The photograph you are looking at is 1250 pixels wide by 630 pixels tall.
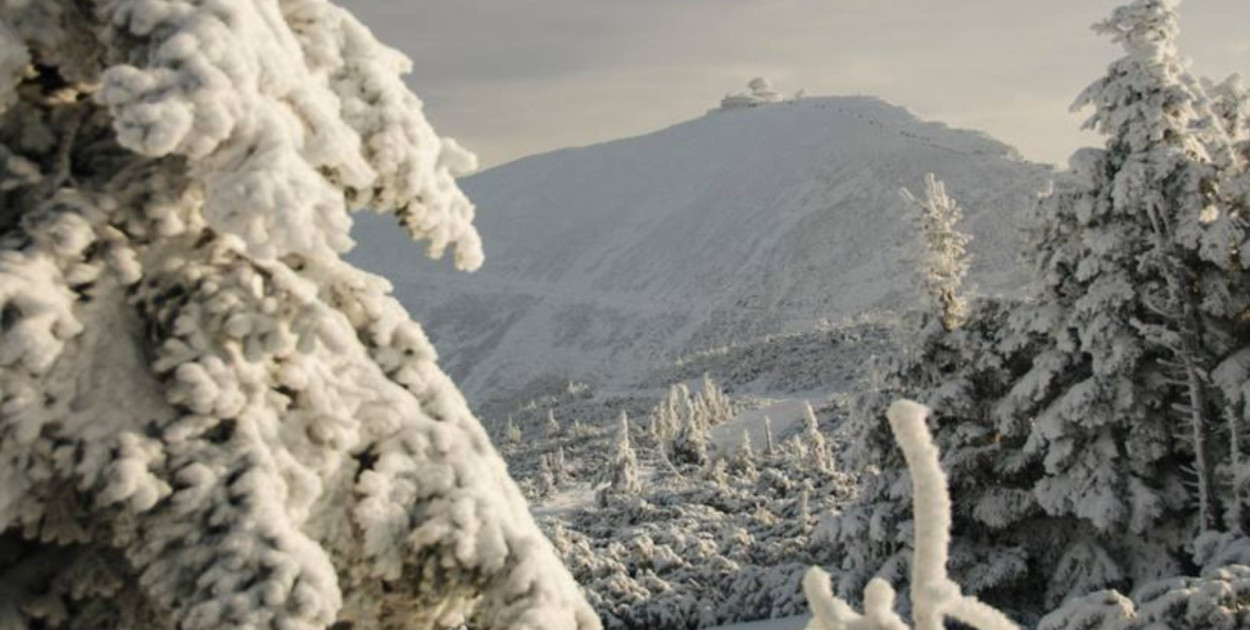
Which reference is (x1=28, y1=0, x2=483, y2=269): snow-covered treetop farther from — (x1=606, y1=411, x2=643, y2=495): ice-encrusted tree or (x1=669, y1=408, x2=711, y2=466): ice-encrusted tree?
(x1=669, y1=408, x2=711, y2=466): ice-encrusted tree

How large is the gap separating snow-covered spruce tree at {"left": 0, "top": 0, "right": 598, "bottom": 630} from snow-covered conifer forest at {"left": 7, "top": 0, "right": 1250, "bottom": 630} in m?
0.01

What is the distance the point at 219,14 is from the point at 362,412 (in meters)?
1.42

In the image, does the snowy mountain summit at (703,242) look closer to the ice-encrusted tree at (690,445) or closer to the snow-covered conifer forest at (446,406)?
the ice-encrusted tree at (690,445)

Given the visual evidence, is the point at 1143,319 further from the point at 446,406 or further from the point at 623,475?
the point at 623,475

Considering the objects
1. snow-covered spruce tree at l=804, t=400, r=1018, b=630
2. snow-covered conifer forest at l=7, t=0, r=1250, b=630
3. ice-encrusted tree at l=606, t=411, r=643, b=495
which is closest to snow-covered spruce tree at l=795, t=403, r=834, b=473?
snow-covered conifer forest at l=7, t=0, r=1250, b=630

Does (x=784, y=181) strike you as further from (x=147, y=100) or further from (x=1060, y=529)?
(x=147, y=100)

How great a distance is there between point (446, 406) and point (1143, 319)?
13557mm

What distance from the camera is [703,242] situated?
11531 cm

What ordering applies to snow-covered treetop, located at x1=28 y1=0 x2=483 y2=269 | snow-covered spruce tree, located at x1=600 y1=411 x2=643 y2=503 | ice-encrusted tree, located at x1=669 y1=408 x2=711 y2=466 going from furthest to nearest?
ice-encrusted tree, located at x1=669 y1=408 x2=711 y2=466, snow-covered spruce tree, located at x1=600 y1=411 x2=643 y2=503, snow-covered treetop, located at x1=28 y1=0 x2=483 y2=269

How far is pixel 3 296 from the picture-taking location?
10.1 ft

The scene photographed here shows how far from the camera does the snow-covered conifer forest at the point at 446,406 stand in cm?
312

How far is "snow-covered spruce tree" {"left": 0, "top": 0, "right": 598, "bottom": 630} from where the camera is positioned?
10.1ft

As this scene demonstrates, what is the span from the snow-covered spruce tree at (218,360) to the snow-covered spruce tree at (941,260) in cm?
1429

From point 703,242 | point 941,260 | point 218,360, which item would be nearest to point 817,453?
point 941,260
